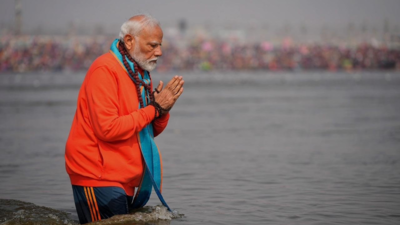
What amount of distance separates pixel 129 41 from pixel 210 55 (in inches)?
4818

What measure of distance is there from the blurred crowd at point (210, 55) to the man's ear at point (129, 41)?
101314 millimetres

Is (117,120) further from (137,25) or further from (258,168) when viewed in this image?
(258,168)

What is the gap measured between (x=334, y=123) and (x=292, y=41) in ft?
400

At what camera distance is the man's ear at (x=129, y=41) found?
4488mm

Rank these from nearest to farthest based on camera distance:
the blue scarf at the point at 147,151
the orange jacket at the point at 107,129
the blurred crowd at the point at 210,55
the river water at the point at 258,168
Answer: the orange jacket at the point at 107,129, the blue scarf at the point at 147,151, the river water at the point at 258,168, the blurred crowd at the point at 210,55

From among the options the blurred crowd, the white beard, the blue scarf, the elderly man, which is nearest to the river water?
the blue scarf

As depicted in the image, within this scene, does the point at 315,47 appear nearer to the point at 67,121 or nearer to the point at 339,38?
the point at 339,38

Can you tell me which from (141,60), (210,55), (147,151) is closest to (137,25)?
(141,60)

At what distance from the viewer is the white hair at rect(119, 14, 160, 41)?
4434mm

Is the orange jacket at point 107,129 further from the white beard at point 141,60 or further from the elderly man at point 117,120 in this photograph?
the white beard at point 141,60

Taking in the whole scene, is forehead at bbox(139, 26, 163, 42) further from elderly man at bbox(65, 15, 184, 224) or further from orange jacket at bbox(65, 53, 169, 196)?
orange jacket at bbox(65, 53, 169, 196)

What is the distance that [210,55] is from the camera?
12644cm

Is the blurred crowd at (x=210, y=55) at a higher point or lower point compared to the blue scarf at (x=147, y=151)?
lower

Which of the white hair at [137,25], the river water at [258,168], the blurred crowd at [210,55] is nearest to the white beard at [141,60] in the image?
the white hair at [137,25]
